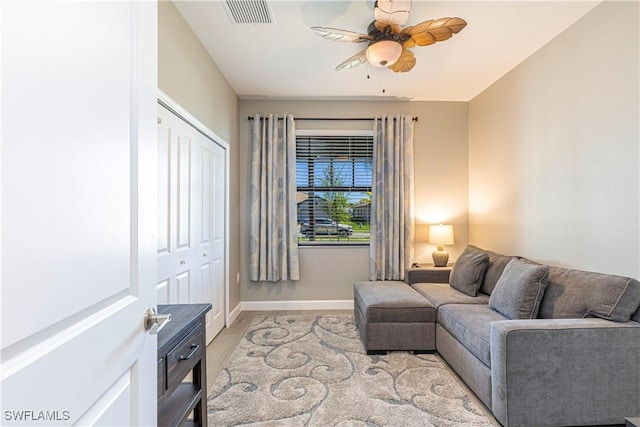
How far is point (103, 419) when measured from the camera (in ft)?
2.26

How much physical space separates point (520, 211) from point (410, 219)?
124cm

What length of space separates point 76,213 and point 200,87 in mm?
2409

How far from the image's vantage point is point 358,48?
2.76 metres

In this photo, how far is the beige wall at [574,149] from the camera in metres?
2.00

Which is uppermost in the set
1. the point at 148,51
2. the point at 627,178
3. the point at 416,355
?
the point at 148,51

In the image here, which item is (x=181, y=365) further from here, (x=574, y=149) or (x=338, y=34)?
(x=574, y=149)

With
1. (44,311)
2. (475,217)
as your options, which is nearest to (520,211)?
(475,217)

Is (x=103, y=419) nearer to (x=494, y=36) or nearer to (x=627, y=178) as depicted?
(x=627, y=178)

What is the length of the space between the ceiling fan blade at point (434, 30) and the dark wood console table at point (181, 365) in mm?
2187

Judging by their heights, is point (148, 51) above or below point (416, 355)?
above

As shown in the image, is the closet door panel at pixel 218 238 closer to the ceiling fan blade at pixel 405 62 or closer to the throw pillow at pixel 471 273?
the ceiling fan blade at pixel 405 62

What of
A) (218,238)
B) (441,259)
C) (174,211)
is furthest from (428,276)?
(174,211)

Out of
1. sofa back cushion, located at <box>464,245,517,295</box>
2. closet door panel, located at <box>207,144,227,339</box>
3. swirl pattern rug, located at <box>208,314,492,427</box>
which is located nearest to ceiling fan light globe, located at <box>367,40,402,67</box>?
closet door panel, located at <box>207,144,227,339</box>

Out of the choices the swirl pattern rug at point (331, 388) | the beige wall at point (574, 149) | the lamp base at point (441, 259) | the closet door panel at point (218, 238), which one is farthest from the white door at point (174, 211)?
the beige wall at point (574, 149)
